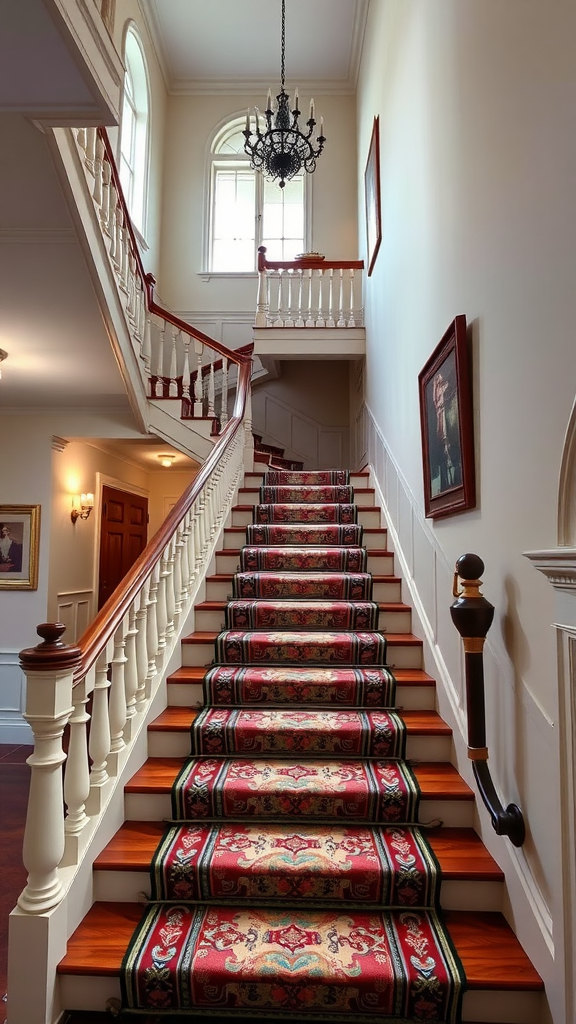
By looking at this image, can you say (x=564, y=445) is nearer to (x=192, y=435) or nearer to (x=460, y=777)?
(x=460, y=777)

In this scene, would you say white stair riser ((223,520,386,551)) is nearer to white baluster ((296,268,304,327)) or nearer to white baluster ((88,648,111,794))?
white baluster ((88,648,111,794))

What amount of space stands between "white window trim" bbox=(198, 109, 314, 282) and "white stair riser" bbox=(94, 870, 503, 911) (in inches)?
261

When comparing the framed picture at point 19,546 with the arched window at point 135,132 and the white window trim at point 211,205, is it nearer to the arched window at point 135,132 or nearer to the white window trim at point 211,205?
the arched window at point 135,132

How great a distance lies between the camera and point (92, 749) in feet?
6.44

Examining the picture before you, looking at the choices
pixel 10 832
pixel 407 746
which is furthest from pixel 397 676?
pixel 10 832

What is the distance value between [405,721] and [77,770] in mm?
1325

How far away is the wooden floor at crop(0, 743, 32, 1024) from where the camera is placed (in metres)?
2.09

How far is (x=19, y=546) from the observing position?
14.9 ft

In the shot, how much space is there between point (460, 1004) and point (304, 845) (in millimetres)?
A: 602

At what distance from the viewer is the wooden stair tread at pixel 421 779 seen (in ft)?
6.73

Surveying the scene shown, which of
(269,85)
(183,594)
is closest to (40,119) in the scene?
(183,594)

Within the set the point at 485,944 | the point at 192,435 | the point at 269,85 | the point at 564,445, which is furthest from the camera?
the point at 269,85

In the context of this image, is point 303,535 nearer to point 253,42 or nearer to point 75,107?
point 75,107

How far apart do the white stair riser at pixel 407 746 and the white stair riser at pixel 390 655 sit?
1.60ft
